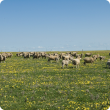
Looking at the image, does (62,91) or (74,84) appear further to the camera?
(74,84)

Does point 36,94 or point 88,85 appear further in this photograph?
point 88,85

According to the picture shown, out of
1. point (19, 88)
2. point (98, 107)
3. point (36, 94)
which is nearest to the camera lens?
point (98, 107)

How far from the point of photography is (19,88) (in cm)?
1475

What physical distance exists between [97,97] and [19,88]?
24.8 ft

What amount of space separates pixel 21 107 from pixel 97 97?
5927mm

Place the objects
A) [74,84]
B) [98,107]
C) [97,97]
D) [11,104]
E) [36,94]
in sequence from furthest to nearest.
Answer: [74,84]
[36,94]
[97,97]
[11,104]
[98,107]

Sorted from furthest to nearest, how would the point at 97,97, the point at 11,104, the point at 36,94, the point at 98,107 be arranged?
the point at 36,94 → the point at 97,97 → the point at 11,104 → the point at 98,107

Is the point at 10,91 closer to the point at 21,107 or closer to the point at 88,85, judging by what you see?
the point at 21,107

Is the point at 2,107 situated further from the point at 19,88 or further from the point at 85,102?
the point at 85,102

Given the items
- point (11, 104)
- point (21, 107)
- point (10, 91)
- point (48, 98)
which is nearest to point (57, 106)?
point (48, 98)

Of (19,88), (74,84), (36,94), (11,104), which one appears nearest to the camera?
(11,104)

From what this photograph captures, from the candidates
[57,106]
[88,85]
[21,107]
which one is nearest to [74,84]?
[88,85]

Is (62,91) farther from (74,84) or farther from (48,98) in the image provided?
(74,84)

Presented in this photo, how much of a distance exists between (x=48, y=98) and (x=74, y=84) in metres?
4.60
